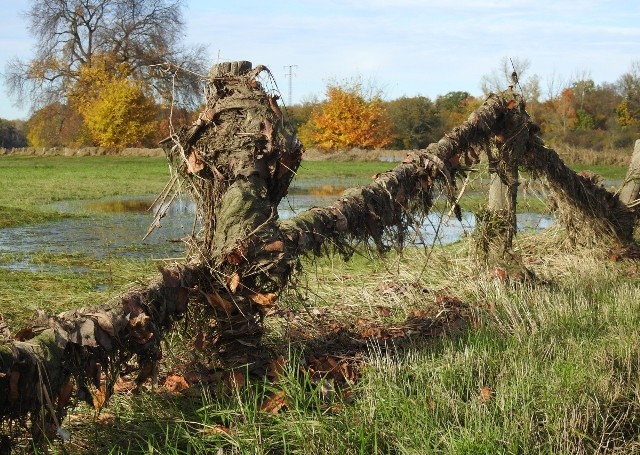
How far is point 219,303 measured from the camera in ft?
15.7

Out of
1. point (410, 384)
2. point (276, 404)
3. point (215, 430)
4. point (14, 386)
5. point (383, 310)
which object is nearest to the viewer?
point (14, 386)

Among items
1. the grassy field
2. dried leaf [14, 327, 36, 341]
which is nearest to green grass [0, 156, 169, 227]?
the grassy field

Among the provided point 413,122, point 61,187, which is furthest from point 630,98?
point 61,187

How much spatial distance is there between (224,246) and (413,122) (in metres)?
61.1

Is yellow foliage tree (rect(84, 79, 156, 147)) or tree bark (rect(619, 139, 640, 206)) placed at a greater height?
yellow foliage tree (rect(84, 79, 156, 147))

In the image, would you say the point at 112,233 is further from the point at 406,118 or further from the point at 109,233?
the point at 406,118

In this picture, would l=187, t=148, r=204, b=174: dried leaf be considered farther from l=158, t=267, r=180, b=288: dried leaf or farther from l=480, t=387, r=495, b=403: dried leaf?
l=480, t=387, r=495, b=403: dried leaf

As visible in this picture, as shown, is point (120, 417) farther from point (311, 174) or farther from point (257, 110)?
point (311, 174)

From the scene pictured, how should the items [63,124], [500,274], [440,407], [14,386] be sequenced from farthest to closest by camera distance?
[63,124], [500,274], [440,407], [14,386]

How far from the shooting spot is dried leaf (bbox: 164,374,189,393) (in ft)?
15.6

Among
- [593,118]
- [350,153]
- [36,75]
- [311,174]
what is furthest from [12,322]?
[593,118]

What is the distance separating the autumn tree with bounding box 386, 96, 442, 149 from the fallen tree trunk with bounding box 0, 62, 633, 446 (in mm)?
55868

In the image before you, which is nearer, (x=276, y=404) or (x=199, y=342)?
(x=276, y=404)

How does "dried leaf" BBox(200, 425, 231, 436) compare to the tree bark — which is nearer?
"dried leaf" BBox(200, 425, 231, 436)
